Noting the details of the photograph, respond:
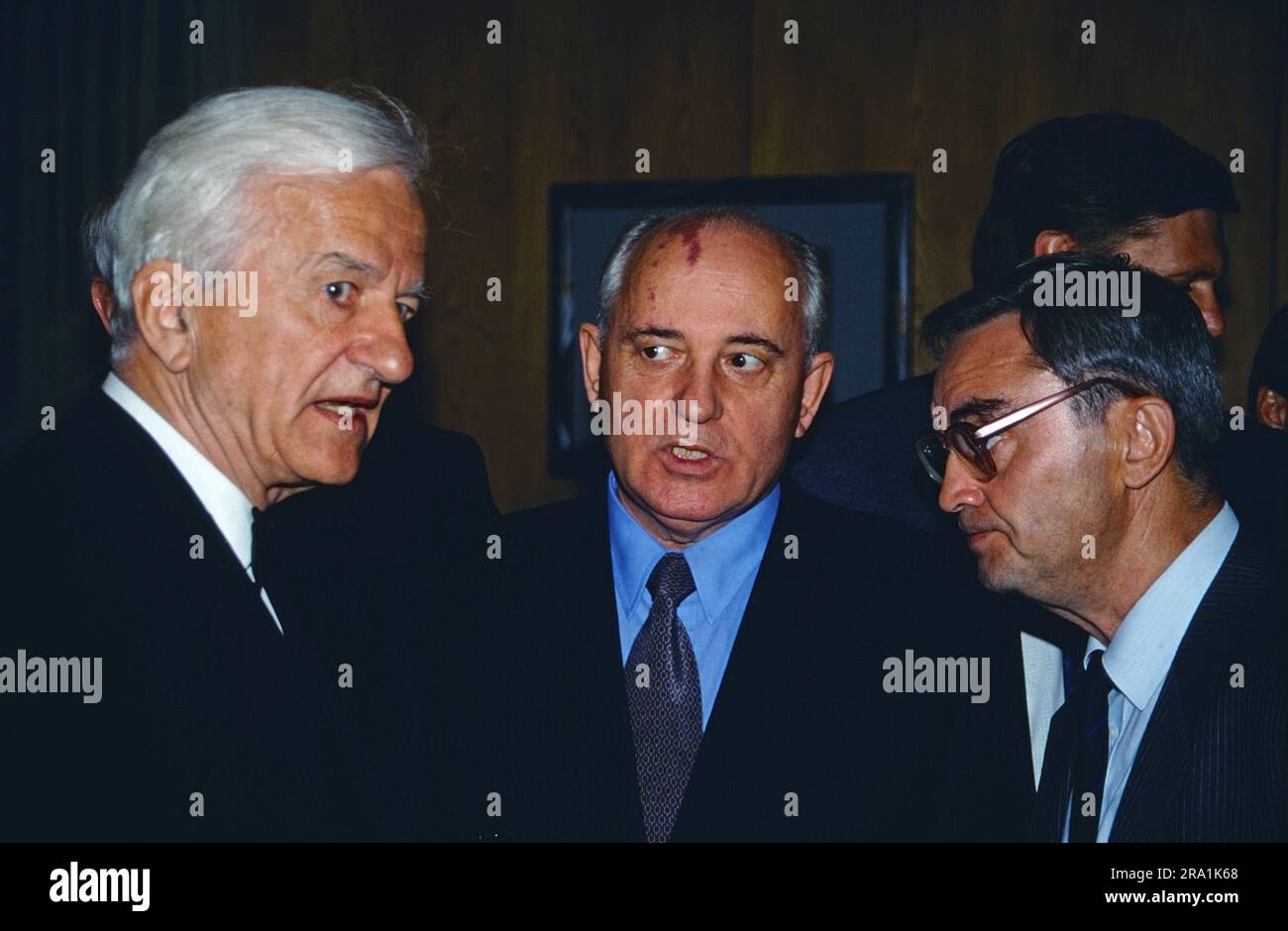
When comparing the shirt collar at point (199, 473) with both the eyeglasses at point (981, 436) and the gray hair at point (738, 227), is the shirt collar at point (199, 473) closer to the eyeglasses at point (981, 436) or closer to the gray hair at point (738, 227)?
the gray hair at point (738, 227)

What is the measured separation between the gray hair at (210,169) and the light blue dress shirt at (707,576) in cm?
77

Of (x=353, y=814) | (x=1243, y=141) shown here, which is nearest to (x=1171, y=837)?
(x=353, y=814)

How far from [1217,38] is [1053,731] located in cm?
247

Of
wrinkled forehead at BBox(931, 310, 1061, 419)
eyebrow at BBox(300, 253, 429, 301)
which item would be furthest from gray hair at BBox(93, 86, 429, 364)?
wrinkled forehead at BBox(931, 310, 1061, 419)

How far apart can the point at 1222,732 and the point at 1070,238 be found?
132 centimetres

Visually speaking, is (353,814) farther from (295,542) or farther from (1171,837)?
(1171,837)

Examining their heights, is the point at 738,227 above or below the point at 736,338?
above

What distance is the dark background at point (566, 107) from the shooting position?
384 centimetres

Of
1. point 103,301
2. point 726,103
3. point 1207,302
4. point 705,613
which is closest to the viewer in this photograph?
point 103,301

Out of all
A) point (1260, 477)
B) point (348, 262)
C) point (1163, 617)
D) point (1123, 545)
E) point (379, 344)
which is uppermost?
point (348, 262)

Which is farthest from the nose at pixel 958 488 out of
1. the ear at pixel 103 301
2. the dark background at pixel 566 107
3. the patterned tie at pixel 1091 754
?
the dark background at pixel 566 107

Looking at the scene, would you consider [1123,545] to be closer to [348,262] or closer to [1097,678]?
[1097,678]

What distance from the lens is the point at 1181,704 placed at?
6.54 feet

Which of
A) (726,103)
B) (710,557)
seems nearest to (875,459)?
(710,557)
